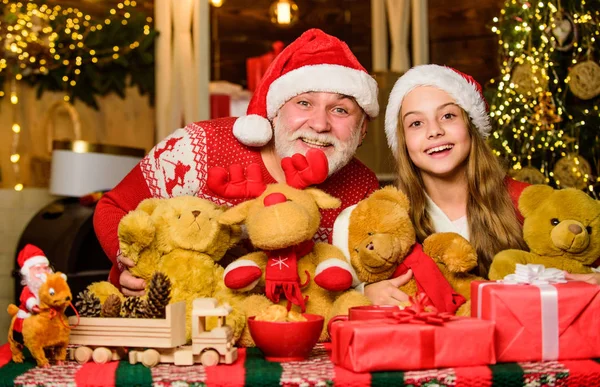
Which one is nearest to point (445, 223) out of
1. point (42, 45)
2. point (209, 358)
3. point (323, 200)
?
point (323, 200)

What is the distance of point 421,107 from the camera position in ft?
5.60

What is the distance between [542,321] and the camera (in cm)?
117

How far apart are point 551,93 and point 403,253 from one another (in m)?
2.31

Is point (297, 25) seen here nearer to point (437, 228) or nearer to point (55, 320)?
point (437, 228)

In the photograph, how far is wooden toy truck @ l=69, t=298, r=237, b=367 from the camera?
3.70ft

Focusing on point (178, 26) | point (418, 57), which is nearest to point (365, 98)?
point (178, 26)

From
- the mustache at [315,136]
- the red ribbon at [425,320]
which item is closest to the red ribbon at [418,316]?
the red ribbon at [425,320]

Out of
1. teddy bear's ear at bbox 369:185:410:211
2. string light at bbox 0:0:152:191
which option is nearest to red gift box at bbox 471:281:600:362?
teddy bear's ear at bbox 369:185:410:211

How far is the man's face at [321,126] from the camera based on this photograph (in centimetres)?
177

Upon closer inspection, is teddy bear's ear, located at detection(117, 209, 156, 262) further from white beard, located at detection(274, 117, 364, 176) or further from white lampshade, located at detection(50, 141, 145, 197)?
white lampshade, located at detection(50, 141, 145, 197)

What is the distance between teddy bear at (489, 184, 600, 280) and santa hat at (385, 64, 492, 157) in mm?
309

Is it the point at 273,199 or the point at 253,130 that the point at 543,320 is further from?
the point at 253,130

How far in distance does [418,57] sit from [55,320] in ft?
12.0

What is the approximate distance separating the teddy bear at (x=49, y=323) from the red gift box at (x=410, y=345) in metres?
0.40
